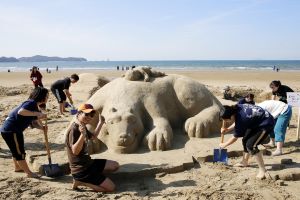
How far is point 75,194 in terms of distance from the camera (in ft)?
13.6

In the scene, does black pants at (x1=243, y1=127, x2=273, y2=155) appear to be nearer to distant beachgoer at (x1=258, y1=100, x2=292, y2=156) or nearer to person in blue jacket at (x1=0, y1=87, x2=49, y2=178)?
distant beachgoer at (x1=258, y1=100, x2=292, y2=156)

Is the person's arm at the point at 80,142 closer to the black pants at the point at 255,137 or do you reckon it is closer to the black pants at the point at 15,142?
the black pants at the point at 15,142

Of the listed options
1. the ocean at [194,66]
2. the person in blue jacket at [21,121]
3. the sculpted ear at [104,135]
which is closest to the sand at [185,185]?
the person in blue jacket at [21,121]

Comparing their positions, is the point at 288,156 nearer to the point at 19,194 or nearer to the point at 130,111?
the point at 130,111

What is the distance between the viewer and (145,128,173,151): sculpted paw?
17.9 ft

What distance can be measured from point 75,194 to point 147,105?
7.40ft

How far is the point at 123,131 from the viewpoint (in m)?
5.29

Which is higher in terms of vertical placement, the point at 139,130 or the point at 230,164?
the point at 139,130

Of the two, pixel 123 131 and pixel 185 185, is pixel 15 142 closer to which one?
pixel 123 131

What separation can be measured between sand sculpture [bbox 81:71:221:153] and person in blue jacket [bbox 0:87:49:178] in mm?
1157

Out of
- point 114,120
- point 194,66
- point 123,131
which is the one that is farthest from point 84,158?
point 194,66

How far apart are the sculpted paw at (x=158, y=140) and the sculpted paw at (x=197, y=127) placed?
570 mm

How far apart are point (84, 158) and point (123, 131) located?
1.17 meters

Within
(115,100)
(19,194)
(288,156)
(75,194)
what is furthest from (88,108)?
(288,156)
